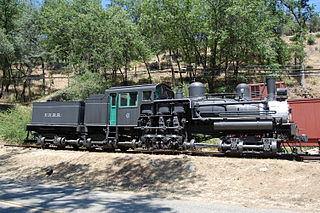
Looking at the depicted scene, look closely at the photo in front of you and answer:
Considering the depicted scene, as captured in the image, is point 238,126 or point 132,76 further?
point 132,76

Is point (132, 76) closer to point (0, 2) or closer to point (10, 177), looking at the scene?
point (0, 2)

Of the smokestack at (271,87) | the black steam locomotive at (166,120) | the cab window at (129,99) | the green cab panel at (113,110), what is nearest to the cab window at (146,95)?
the black steam locomotive at (166,120)

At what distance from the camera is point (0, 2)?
33.5m

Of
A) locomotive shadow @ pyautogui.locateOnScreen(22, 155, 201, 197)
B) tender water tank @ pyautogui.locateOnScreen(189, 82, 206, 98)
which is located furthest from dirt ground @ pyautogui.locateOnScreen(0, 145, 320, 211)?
tender water tank @ pyautogui.locateOnScreen(189, 82, 206, 98)

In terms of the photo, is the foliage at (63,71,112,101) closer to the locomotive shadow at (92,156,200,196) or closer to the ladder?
the ladder

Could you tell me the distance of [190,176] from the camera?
29.7ft

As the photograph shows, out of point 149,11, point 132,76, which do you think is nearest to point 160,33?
point 149,11

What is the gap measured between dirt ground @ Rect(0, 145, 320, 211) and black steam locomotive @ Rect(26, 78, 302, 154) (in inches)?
54.0

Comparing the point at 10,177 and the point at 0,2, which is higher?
the point at 0,2

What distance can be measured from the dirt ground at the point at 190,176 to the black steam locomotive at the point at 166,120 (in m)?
1.37

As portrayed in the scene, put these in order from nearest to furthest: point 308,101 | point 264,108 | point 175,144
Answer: point 264,108
point 175,144
point 308,101

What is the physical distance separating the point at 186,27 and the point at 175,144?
18.5 m

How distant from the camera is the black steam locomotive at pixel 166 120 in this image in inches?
430

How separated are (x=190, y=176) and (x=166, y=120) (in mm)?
3922
